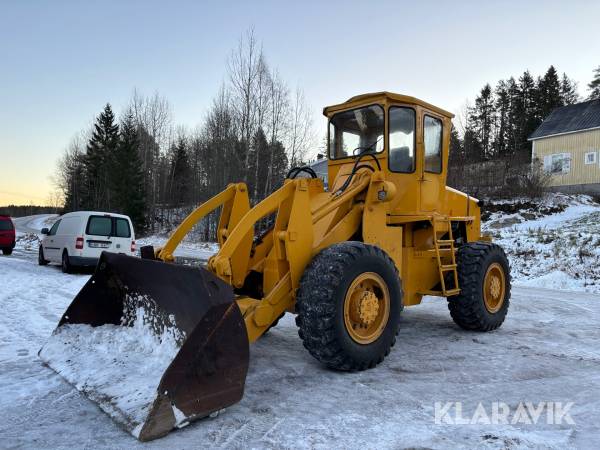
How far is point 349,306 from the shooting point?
4391 millimetres

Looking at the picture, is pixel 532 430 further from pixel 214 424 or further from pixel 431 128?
pixel 431 128

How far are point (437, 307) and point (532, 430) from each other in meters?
5.03

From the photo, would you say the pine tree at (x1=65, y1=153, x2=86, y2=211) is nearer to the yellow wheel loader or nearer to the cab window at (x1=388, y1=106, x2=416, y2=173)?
the yellow wheel loader

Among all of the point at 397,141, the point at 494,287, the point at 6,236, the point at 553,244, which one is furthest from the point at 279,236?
the point at 6,236

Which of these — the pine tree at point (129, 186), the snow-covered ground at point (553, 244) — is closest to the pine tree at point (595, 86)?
the snow-covered ground at point (553, 244)

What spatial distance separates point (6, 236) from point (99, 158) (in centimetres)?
3082

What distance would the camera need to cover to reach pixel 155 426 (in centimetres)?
300

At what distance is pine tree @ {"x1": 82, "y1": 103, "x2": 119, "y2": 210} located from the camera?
44.0 m

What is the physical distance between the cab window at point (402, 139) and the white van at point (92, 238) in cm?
900

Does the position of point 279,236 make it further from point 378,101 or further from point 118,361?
point 378,101

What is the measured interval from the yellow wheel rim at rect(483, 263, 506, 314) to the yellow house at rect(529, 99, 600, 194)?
2351cm

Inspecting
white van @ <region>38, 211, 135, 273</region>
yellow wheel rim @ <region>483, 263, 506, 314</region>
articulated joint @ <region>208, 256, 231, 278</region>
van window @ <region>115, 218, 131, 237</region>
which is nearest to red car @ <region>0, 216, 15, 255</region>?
white van @ <region>38, 211, 135, 273</region>

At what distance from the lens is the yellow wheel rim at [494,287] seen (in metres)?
6.23

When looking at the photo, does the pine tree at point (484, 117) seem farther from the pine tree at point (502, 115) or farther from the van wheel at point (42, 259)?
the van wheel at point (42, 259)
